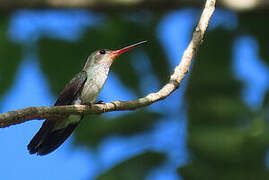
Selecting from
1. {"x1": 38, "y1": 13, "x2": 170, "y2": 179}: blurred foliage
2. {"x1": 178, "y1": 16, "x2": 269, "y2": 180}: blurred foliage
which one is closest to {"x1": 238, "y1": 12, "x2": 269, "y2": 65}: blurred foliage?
{"x1": 178, "y1": 16, "x2": 269, "y2": 180}: blurred foliage

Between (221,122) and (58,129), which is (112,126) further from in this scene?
(221,122)

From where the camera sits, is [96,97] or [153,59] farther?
[153,59]

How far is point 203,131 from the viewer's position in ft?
17.7

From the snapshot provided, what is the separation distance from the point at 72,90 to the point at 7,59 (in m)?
0.98

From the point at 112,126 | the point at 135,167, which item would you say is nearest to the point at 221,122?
the point at 135,167

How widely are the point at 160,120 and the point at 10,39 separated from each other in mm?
2040

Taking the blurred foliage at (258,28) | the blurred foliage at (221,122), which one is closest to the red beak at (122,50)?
the blurred foliage at (221,122)

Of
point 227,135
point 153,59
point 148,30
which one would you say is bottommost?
point 227,135

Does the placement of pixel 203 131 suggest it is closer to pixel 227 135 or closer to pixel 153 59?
pixel 227 135

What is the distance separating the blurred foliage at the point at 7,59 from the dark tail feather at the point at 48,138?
750mm

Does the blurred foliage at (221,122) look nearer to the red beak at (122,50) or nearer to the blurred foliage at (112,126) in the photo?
the blurred foliage at (112,126)

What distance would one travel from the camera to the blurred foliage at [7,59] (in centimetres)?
624

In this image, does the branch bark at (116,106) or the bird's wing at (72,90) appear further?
the bird's wing at (72,90)

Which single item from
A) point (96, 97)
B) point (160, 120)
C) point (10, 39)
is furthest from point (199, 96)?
point (10, 39)
